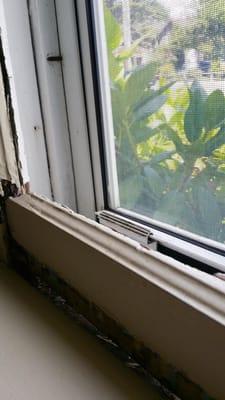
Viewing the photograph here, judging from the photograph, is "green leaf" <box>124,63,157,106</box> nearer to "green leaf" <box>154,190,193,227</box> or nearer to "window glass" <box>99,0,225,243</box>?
"window glass" <box>99,0,225,243</box>

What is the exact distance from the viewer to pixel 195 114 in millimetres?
508

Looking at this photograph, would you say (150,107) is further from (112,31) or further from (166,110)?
(112,31)

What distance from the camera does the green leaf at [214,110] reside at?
1.52 ft

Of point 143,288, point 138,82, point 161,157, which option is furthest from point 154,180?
point 143,288

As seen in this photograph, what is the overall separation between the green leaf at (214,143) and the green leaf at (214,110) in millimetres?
13

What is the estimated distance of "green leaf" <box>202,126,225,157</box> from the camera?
0.48 m

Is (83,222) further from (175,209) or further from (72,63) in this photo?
(72,63)

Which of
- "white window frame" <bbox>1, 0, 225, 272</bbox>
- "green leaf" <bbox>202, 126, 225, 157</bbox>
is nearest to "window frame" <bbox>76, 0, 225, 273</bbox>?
"white window frame" <bbox>1, 0, 225, 272</bbox>

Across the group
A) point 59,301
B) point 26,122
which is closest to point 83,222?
point 59,301

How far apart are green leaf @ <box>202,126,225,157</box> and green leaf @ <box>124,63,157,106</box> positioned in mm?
136

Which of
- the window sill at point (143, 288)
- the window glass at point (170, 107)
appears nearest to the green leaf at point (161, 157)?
the window glass at point (170, 107)

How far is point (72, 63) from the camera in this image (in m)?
0.61

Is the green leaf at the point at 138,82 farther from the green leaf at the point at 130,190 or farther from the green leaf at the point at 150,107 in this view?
the green leaf at the point at 130,190

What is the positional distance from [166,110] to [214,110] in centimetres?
8
